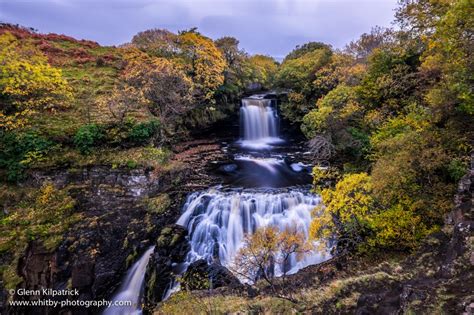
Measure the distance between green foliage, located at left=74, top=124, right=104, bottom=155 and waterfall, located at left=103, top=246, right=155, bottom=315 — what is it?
712 cm

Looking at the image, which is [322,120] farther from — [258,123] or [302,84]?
[258,123]

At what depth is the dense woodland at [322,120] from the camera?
8.09 m

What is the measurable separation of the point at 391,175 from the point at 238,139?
59.9 feet

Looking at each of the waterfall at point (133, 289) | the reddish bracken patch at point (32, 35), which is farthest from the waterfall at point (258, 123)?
the reddish bracken patch at point (32, 35)

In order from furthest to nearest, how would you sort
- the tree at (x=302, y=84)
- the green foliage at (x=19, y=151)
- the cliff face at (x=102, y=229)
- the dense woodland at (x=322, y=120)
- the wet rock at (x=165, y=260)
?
the tree at (x=302, y=84) < the green foliage at (x=19, y=151) < the cliff face at (x=102, y=229) < the wet rock at (x=165, y=260) < the dense woodland at (x=322, y=120)

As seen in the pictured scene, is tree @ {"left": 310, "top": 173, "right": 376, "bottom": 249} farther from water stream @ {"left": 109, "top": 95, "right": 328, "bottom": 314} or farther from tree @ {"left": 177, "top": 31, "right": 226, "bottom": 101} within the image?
tree @ {"left": 177, "top": 31, "right": 226, "bottom": 101}

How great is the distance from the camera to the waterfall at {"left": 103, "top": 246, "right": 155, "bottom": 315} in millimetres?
10422

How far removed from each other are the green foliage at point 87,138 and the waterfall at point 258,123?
13507 mm

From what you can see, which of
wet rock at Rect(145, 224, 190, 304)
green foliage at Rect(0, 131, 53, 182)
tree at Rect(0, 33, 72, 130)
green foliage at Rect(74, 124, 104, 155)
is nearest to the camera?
wet rock at Rect(145, 224, 190, 304)

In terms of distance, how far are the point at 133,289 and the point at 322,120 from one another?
47.4ft

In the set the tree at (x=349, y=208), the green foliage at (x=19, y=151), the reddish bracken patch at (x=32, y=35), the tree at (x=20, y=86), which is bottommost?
the tree at (x=349, y=208)

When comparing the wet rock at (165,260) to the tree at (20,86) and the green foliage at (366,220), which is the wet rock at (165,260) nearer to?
the green foliage at (366,220)

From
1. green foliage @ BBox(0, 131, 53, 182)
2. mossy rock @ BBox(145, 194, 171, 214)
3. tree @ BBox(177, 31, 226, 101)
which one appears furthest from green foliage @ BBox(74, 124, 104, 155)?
tree @ BBox(177, 31, 226, 101)

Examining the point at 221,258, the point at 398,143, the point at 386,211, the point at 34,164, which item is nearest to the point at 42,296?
the point at 34,164
